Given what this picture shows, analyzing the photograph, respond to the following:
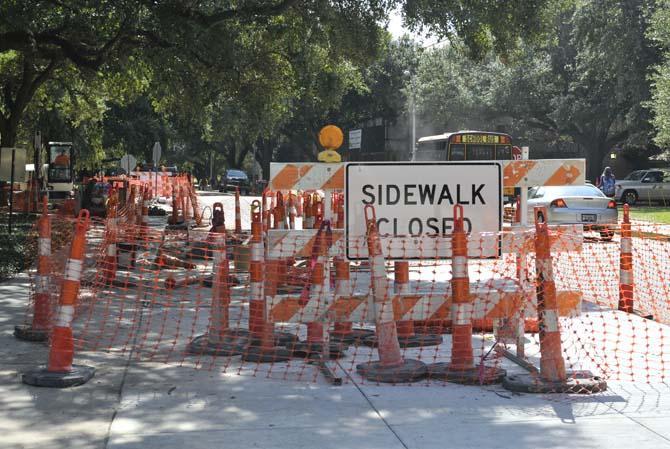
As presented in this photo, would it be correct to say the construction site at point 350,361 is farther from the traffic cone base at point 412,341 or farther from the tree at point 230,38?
the tree at point 230,38

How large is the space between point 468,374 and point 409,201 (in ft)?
5.05

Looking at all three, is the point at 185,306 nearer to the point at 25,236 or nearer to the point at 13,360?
the point at 13,360

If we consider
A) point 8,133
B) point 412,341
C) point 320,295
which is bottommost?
point 412,341

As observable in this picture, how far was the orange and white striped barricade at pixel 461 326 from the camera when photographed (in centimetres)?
713

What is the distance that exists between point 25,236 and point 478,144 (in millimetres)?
18570

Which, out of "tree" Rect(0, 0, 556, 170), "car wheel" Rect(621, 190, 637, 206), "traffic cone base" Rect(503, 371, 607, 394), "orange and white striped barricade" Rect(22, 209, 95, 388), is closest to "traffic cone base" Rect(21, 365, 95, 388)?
"orange and white striped barricade" Rect(22, 209, 95, 388)

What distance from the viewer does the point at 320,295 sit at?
7566mm

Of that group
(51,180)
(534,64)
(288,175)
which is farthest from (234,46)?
(534,64)

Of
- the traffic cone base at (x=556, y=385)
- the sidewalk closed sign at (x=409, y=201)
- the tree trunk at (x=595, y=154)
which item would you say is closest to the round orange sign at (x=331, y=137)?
the sidewalk closed sign at (x=409, y=201)

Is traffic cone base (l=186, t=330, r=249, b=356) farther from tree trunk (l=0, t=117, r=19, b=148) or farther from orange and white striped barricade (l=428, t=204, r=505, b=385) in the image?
tree trunk (l=0, t=117, r=19, b=148)

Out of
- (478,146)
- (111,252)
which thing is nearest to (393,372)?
(111,252)

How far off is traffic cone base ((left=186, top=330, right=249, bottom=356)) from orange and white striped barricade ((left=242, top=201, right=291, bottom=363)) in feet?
0.48

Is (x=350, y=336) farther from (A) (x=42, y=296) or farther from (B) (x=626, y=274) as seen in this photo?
(B) (x=626, y=274)

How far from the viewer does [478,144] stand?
33.9 m
